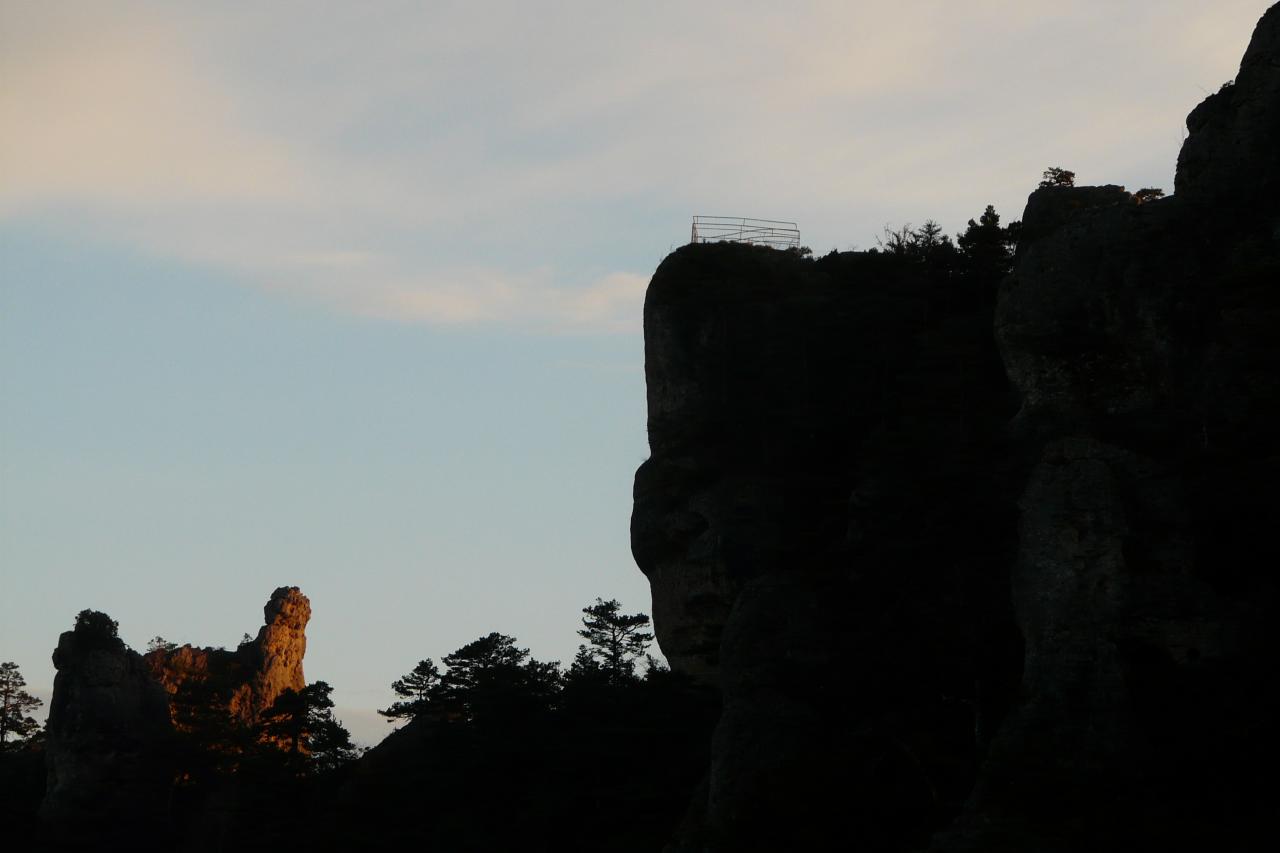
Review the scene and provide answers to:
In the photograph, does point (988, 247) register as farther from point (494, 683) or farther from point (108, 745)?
point (108, 745)

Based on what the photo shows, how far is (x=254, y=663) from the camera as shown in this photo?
111 metres

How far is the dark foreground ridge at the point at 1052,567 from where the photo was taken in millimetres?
46219

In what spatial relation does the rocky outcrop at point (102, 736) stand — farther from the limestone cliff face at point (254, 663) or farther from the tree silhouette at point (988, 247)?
the tree silhouette at point (988, 247)

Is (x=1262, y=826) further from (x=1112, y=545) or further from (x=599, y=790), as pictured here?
(x=599, y=790)

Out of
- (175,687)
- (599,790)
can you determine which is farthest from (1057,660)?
(175,687)

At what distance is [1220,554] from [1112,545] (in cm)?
280

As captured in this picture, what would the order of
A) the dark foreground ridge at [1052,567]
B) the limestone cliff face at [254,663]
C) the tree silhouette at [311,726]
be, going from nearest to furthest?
the dark foreground ridge at [1052,567] → the tree silhouette at [311,726] → the limestone cliff face at [254,663]

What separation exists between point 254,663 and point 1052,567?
7163cm

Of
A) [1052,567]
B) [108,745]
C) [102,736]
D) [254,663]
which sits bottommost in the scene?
[1052,567]

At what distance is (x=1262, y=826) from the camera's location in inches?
1694

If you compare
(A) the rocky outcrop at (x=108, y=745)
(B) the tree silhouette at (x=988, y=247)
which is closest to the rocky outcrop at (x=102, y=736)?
(A) the rocky outcrop at (x=108, y=745)

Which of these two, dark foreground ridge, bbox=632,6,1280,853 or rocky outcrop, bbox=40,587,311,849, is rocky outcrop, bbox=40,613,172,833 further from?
dark foreground ridge, bbox=632,6,1280,853

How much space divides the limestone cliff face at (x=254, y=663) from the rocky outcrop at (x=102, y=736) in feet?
45.4

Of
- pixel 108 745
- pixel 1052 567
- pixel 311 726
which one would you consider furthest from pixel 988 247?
pixel 108 745
